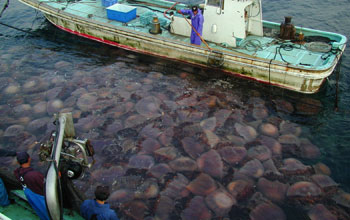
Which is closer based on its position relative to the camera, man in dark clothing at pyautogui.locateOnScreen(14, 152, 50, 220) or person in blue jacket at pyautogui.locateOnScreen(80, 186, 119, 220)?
person in blue jacket at pyautogui.locateOnScreen(80, 186, 119, 220)

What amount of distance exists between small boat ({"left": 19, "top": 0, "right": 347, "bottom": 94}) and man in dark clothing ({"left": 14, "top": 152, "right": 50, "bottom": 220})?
7.43 metres

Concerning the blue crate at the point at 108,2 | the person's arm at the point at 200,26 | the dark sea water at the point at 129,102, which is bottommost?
the dark sea water at the point at 129,102

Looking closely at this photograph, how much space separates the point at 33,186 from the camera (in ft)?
17.6

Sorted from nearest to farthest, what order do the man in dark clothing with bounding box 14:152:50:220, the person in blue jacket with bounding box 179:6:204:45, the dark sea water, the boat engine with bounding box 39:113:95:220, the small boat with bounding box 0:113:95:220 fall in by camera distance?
1. the small boat with bounding box 0:113:95:220
2. the boat engine with bounding box 39:113:95:220
3. the man in dark clothing with bounding box 14:152:50:220
4. the dark sea water
5. the person in blue jacket with bounding box 179:6:204:45

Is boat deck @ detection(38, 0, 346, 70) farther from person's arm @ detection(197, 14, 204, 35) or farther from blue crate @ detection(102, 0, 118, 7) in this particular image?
person's arm @ detection(197, 14, 204, 35)

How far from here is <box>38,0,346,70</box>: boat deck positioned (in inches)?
414

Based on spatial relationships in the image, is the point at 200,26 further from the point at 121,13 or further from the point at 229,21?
the point at 121,13

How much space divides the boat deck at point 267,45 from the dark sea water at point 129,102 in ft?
3.58

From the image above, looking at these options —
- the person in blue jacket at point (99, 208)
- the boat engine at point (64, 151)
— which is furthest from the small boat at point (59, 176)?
the person in blue jacket at point (99, 208)

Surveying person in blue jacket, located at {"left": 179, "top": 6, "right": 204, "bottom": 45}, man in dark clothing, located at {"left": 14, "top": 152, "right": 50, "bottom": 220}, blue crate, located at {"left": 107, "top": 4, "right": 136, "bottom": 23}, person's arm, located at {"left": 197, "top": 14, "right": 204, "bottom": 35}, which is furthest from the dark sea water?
man in dark clothing, located at {"left": 14, "top": 152, "right": 50, "bottom": 220}

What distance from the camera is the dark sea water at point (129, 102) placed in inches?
334

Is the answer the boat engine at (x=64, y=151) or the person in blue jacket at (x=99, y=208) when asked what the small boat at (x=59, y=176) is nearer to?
the boat engine at (x=64, y=151)

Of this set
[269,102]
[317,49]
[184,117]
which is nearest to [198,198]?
[184,117]

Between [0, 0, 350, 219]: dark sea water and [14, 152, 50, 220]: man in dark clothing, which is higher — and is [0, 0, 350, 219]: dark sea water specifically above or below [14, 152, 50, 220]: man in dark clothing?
below
